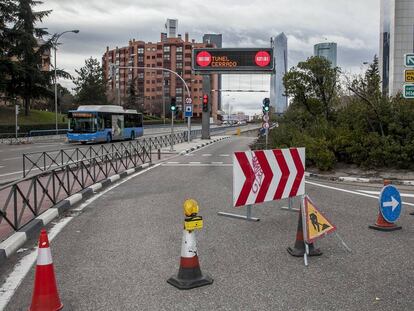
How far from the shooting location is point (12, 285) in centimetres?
519

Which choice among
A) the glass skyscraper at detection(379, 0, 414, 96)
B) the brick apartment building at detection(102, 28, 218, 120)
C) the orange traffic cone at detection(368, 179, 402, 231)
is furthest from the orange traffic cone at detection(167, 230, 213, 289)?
the brick apartment building at detection(102, 28, 218, 120)

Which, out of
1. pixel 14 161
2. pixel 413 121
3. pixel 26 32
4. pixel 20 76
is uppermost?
pixel 26 32

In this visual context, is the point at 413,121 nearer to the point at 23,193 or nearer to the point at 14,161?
the point at 23,193

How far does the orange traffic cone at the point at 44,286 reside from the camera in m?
4.32

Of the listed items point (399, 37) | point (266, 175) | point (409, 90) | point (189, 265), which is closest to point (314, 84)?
point (409, 90)

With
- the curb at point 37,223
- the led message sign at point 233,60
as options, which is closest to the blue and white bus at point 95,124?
the led message sign at point 233,60

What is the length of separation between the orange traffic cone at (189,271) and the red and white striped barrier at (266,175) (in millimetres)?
3191

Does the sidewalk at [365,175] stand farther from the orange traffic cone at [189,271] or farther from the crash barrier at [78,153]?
the orange traffic cone at [189,271]

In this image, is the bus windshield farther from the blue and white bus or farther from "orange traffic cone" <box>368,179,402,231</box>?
"orange traffic cone" <box>368,179,402,231</box>

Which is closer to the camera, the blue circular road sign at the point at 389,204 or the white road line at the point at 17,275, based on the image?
the white road line at the point at 17,275

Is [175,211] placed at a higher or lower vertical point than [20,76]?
lower

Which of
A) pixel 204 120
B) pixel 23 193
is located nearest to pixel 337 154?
pixel 23 193

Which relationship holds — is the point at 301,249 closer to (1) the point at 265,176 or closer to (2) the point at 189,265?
(2) the point at 189,265

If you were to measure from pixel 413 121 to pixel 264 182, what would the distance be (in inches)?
379
